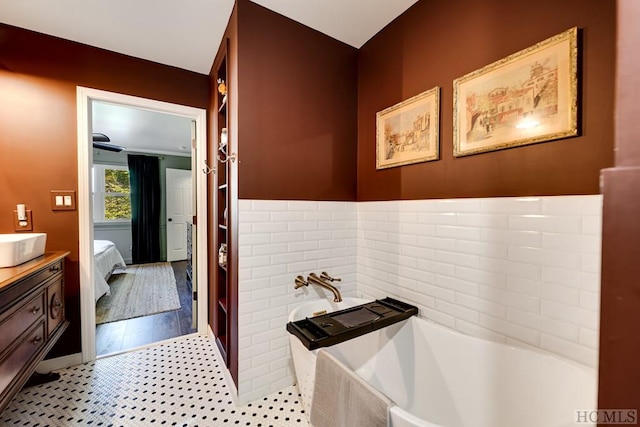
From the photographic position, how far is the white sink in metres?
1.43

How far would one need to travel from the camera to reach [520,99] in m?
1.20

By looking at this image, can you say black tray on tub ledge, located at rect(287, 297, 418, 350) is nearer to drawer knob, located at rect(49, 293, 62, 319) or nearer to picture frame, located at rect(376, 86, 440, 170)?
picture frame, located at rect(376, 86, 440, 170)

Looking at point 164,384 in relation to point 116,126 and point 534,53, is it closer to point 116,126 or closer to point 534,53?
point 534,53

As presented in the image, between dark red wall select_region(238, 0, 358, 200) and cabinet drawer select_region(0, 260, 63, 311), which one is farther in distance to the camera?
dark red wall select_region(238, 0, 358, 200)

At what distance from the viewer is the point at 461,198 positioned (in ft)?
4.69

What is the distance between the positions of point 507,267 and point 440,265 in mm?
340

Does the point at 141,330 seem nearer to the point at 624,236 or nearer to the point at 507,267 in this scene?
the point at 507,267

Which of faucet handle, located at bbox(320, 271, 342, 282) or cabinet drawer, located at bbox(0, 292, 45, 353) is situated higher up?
faucet handle, located at bbox(320, 271, 342, 282)

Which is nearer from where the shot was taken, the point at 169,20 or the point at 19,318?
the point at 19,318

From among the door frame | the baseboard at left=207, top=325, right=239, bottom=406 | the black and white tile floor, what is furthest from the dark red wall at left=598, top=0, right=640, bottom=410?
the door frame

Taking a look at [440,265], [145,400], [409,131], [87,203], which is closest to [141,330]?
[145,400]

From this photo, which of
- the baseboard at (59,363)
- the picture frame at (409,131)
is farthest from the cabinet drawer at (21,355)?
the picture frame at (409,131)

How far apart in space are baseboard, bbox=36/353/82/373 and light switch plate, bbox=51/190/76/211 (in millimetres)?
1129

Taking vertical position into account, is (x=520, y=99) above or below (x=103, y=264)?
above
